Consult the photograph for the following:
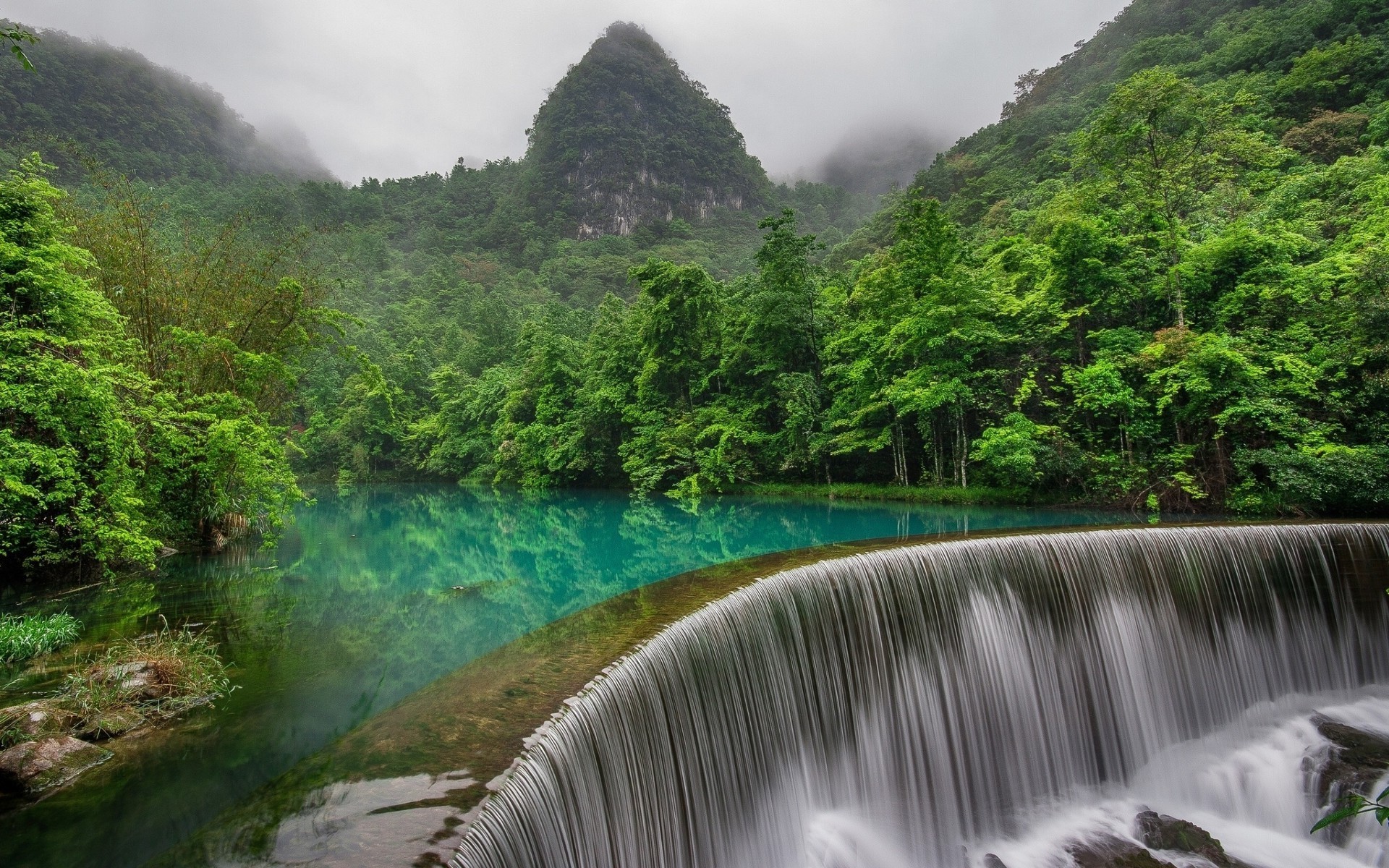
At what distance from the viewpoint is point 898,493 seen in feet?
63.3

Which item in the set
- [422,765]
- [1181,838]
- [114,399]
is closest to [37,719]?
[422,765]

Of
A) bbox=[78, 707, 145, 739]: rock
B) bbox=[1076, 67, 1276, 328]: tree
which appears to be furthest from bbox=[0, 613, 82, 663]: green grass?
bbox=[1076, 67, 1276, 328]: tree

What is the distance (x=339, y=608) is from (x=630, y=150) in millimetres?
110587

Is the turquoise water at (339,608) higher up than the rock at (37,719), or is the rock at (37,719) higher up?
the rock at (37,719)

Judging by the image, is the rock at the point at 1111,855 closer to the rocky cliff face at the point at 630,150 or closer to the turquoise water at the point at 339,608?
the turquoise water at the point at 339,608

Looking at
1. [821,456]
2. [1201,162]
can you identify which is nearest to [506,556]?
[821,456]

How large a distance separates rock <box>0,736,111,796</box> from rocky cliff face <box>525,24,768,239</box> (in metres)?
101

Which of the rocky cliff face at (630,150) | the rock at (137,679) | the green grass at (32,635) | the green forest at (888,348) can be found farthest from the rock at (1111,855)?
the rocky cliff face at (630,150)

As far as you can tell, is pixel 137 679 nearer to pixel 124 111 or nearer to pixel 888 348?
pixel 888 348

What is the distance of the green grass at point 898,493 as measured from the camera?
1627cm

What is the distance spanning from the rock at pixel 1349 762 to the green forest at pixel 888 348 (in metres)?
6.21

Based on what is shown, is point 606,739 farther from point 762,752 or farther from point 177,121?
point 177,121

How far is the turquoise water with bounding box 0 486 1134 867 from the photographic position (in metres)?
3.80

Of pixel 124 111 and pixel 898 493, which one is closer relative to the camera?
pixel 898 493
